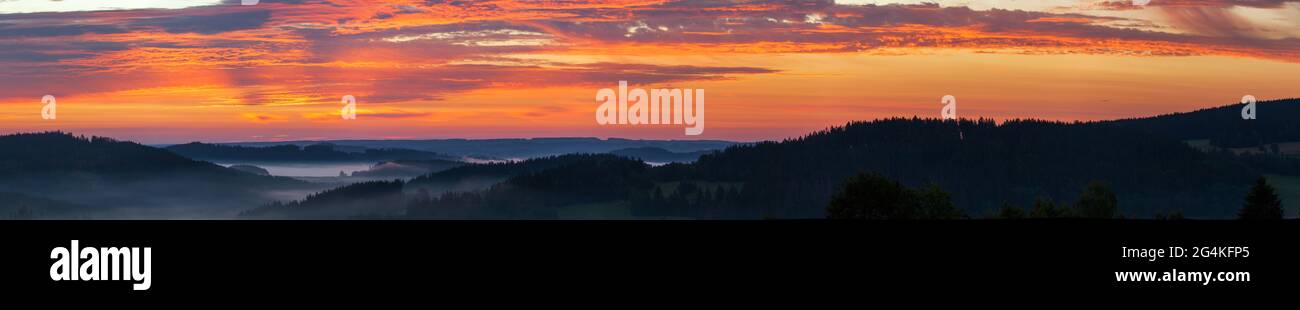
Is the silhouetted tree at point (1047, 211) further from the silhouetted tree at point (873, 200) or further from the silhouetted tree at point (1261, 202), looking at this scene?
the silhouetted tree at point (1261, 202)

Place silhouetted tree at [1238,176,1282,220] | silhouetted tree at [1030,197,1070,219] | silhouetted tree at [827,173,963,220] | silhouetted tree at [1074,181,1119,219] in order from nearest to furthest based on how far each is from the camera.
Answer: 1. silhouetted tree at [827,173,963,220]
2. silhouetted tree at [1238,176,1282,220]
3. silhouetted tree at [1030,197,1070,219]
4. silhouetted tree at [1074,181,1119,219]

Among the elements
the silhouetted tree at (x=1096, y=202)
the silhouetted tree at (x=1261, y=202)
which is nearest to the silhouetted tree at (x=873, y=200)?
the silhouetted tree at (x=1261, y=202)

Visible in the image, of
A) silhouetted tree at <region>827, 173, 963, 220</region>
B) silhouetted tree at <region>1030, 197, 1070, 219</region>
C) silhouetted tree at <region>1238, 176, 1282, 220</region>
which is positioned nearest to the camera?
silhouetted tree at <region>827, 173, 963, 220</region>

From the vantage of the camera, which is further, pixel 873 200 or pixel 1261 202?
pixel 1261 202

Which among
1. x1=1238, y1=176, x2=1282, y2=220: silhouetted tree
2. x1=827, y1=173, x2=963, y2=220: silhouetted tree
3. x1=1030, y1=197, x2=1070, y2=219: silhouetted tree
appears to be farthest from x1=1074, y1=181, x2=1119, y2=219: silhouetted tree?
x1=827, y1=173, x2=963, y2=220: silhouetted tree

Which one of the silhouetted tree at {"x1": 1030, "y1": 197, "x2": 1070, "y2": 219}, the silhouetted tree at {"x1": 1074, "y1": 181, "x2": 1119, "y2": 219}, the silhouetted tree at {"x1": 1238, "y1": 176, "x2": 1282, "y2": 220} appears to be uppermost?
the silhouetted tree at {"x1": 1238, "y1": 176, "x2": 1282, "y2": 220}

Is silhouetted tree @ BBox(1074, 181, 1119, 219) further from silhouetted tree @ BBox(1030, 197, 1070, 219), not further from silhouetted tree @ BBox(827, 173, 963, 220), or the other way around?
silhouetted tree @ BBox(827, 173, 963, 220)

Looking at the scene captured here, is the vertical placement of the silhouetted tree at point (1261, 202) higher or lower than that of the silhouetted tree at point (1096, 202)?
higher

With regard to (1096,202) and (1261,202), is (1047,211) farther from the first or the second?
(1096,202)

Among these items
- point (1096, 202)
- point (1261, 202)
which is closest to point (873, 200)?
point (1261, 202)
